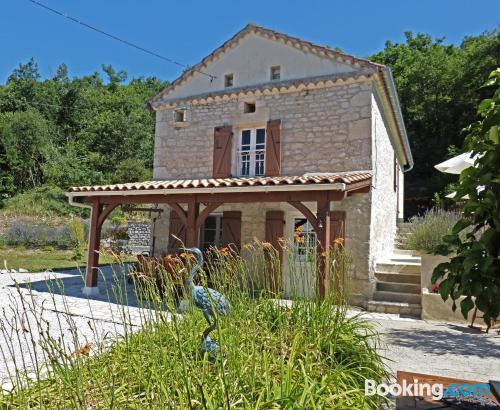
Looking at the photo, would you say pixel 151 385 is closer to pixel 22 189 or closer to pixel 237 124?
pixel 237 124

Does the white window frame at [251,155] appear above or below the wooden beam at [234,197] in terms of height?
above

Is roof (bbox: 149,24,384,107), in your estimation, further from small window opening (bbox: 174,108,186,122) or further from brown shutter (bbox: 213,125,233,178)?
brown shutter (bbox: 213,125,233,178)

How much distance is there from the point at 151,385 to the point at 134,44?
Result: 6.77 metres

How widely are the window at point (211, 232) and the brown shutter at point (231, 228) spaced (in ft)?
1.62

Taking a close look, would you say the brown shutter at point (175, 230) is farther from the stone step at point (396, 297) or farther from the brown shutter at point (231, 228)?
the stone step at point (396, 297)

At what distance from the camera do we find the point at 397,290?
23.9ft

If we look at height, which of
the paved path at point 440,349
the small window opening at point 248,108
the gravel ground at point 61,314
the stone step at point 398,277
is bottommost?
the gravel ground at point 61,314

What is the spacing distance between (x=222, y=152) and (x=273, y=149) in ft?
4.35

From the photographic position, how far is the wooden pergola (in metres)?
5.98

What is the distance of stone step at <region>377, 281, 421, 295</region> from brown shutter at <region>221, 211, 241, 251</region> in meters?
3.13

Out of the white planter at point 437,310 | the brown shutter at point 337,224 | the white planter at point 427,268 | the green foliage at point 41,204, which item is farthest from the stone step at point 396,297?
the green foliage at point 41,204

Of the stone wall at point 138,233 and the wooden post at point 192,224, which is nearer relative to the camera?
the wooden post at point 192,224

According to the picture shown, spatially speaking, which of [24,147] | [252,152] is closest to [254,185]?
[252,152]

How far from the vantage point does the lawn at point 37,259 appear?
11897mm
